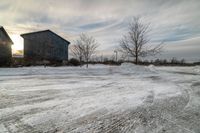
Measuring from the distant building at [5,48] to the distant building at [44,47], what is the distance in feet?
7.80

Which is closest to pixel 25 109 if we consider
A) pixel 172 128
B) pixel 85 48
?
pixel 172 128

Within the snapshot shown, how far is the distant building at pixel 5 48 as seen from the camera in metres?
20.7

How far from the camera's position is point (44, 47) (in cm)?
2552

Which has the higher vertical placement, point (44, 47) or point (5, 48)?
point (44, 47)

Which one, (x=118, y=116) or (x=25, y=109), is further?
(x=25, y=109)

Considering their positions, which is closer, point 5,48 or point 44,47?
point 5,48

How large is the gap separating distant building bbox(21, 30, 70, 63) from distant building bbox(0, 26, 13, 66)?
2.38 meters

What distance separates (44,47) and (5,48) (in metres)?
6.10

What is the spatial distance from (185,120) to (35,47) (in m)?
26.1

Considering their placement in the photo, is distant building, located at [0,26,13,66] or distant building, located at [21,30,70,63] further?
distant building, located at [21,30,70,63]

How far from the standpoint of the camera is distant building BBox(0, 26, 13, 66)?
815 inches

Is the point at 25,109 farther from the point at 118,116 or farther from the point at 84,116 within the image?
the point at 118,116

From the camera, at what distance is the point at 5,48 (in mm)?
21594

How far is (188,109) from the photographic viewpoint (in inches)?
138
